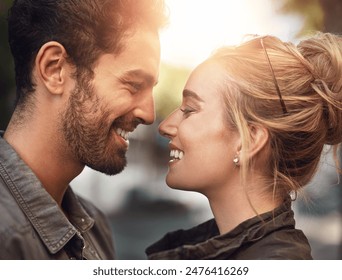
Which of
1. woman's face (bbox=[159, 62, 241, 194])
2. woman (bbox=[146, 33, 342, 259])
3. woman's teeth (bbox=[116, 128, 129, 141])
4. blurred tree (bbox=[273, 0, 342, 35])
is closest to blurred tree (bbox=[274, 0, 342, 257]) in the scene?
blurred tree (bbox=[273, 0, 342, 35])

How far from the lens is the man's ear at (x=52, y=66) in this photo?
4.99 ft

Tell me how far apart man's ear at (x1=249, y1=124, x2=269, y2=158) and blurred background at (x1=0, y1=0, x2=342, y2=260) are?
10.6 inches

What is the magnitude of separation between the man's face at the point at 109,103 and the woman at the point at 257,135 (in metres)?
0.13

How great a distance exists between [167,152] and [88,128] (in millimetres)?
265

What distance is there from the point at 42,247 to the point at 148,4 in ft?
2.28

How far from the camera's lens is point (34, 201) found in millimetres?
1451

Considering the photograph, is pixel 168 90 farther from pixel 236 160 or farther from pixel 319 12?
pixel 319 12

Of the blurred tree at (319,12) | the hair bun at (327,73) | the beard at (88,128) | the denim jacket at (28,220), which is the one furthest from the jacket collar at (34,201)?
the blurred tree at (319,12)

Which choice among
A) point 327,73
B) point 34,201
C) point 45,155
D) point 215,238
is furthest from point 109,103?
point 327,73

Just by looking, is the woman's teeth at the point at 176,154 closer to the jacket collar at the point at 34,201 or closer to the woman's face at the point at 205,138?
the woman's face at the point at 205,138

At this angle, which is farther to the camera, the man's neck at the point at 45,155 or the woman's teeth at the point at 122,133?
the woman's teeth at the point at 122,133

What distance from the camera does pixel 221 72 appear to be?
153 centimetres
